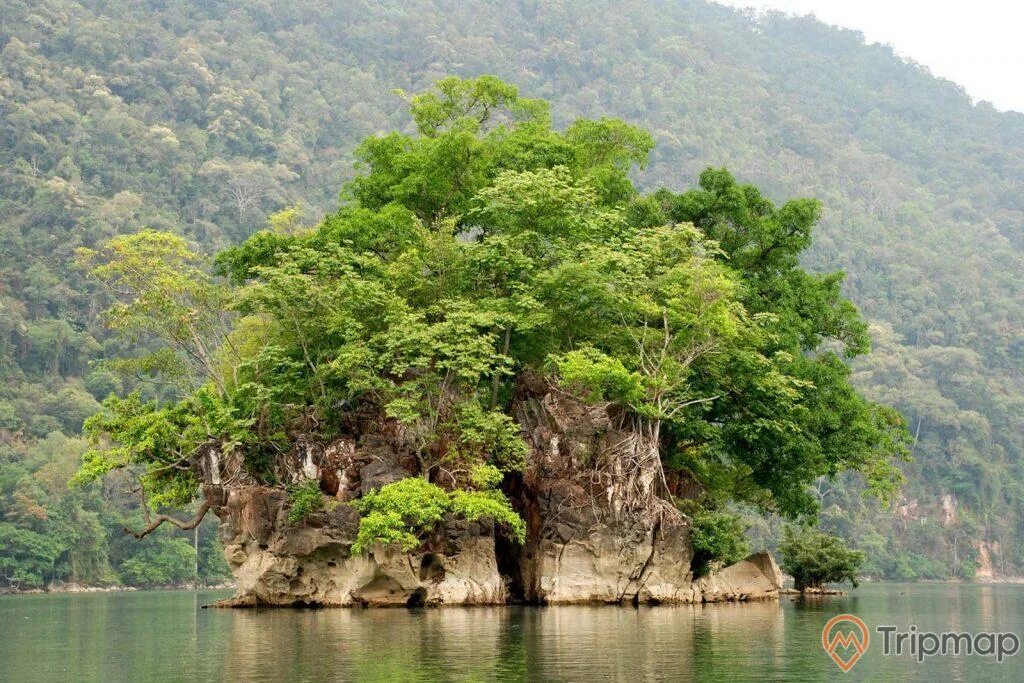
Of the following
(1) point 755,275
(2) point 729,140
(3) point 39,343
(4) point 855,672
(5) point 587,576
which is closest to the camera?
(4) point 855,672

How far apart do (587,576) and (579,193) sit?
34.1 ft

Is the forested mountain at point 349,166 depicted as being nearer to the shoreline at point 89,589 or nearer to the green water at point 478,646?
the shoreline at point 89,589

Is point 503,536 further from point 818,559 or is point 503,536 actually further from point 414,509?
point 818,559

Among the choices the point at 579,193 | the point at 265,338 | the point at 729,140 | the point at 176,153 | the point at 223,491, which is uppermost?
the point at 729,140

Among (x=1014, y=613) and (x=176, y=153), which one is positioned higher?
(x=176, y=153)

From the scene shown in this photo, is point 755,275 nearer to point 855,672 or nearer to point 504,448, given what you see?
point 504,448

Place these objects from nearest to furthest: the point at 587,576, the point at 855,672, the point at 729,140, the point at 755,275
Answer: the point at 855,672, the point at 587,576, the point at 755,275, the point at 729,140

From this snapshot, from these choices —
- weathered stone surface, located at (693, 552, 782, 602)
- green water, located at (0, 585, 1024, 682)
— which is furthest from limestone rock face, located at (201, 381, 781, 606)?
green water, located at (0, 585, 1024, 682)

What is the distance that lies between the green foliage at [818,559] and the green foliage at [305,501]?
1956 centimetres

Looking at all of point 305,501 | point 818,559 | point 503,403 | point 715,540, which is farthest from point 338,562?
point 818,559

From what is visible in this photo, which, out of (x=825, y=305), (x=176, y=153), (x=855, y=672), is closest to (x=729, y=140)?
(x=176, y=153)

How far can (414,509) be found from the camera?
32.4 m

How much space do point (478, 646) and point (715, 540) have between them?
1514 centimetres

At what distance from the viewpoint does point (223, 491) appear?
119ft
